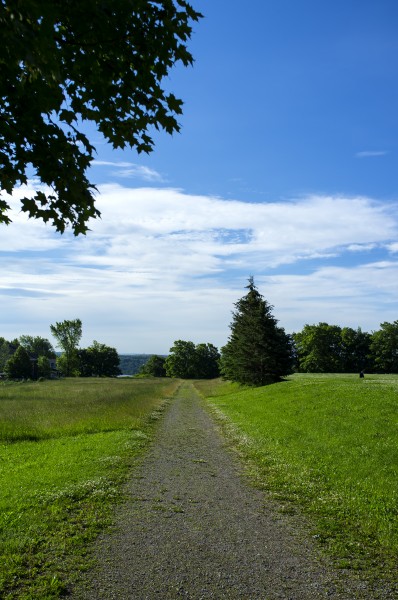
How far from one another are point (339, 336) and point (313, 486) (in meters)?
106

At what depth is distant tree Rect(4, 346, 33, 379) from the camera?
110125 millimetres

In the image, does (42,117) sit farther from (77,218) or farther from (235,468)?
(235,468)

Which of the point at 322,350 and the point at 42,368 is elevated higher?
the point at 322,350

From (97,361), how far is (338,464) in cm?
14710

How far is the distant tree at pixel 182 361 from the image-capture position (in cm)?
14275

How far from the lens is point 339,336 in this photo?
365 ft

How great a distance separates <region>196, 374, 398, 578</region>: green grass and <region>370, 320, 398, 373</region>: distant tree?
88114mm

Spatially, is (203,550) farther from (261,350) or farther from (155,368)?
(155,368)

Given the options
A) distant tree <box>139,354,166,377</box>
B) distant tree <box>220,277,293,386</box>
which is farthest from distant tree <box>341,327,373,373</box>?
distant tree <box>139,354,166,377</box>

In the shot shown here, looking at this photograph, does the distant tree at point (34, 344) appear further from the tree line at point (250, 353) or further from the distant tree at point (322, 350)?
the distant tree at point (322, 350)

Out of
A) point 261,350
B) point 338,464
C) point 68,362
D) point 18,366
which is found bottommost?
point 338,464

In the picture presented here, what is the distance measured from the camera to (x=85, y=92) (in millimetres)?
5410

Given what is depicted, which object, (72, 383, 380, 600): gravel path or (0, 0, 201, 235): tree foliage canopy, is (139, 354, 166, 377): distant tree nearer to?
(72, 383, 380, 600): gravel path

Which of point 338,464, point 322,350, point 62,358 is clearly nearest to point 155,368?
point 62,358
